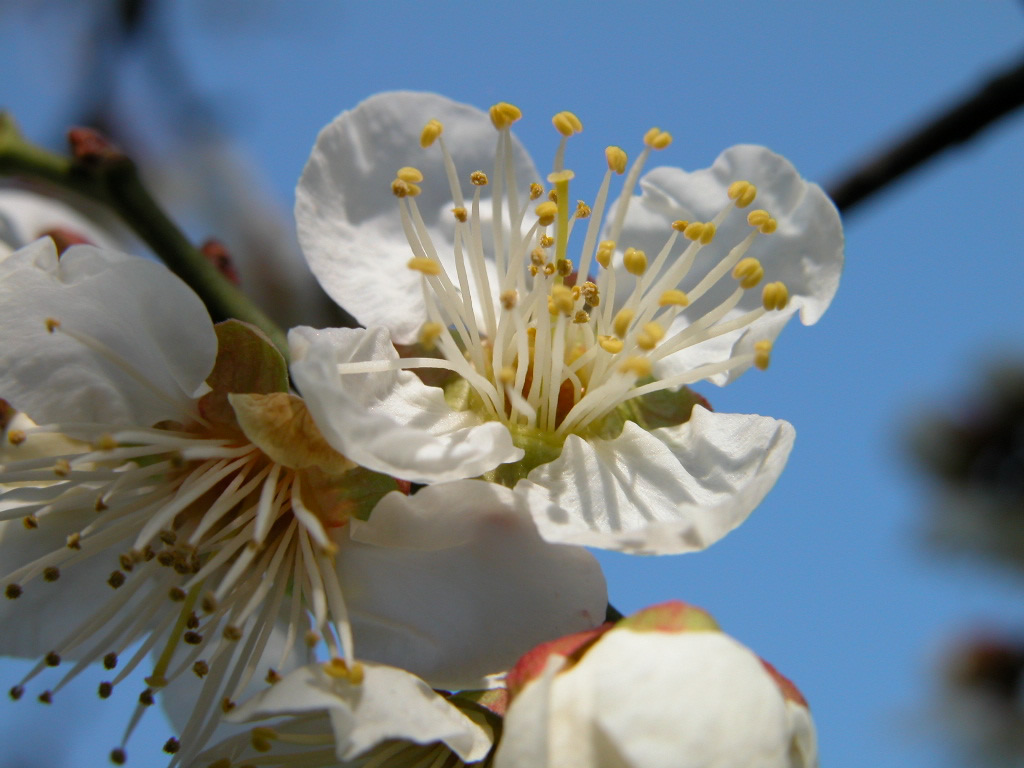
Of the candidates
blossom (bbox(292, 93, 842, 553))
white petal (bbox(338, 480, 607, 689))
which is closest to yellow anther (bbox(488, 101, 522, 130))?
blossom (bbox(292, 93, 842, 553))

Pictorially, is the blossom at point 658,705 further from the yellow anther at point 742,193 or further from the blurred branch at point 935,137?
the blurred branch at point 935,137

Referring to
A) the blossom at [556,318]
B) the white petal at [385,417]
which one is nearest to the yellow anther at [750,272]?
the blossom at [556,318]

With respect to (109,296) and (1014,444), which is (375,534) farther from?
(1014,444)

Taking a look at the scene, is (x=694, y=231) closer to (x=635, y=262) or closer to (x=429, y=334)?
(x=635, y=262)

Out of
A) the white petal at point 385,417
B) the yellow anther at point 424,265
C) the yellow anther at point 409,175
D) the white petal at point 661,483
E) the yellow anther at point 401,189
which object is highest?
the yellow anther at point 409,175

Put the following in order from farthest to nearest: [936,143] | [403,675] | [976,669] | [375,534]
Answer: [976,669] < [936,143] < [375,534] < [403,675]

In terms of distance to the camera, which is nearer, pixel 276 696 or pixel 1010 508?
pixel 276 696

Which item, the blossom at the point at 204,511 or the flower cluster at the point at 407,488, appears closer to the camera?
the flower cluster at the point at 407,488

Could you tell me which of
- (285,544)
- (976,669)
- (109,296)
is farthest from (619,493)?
(976,669)
